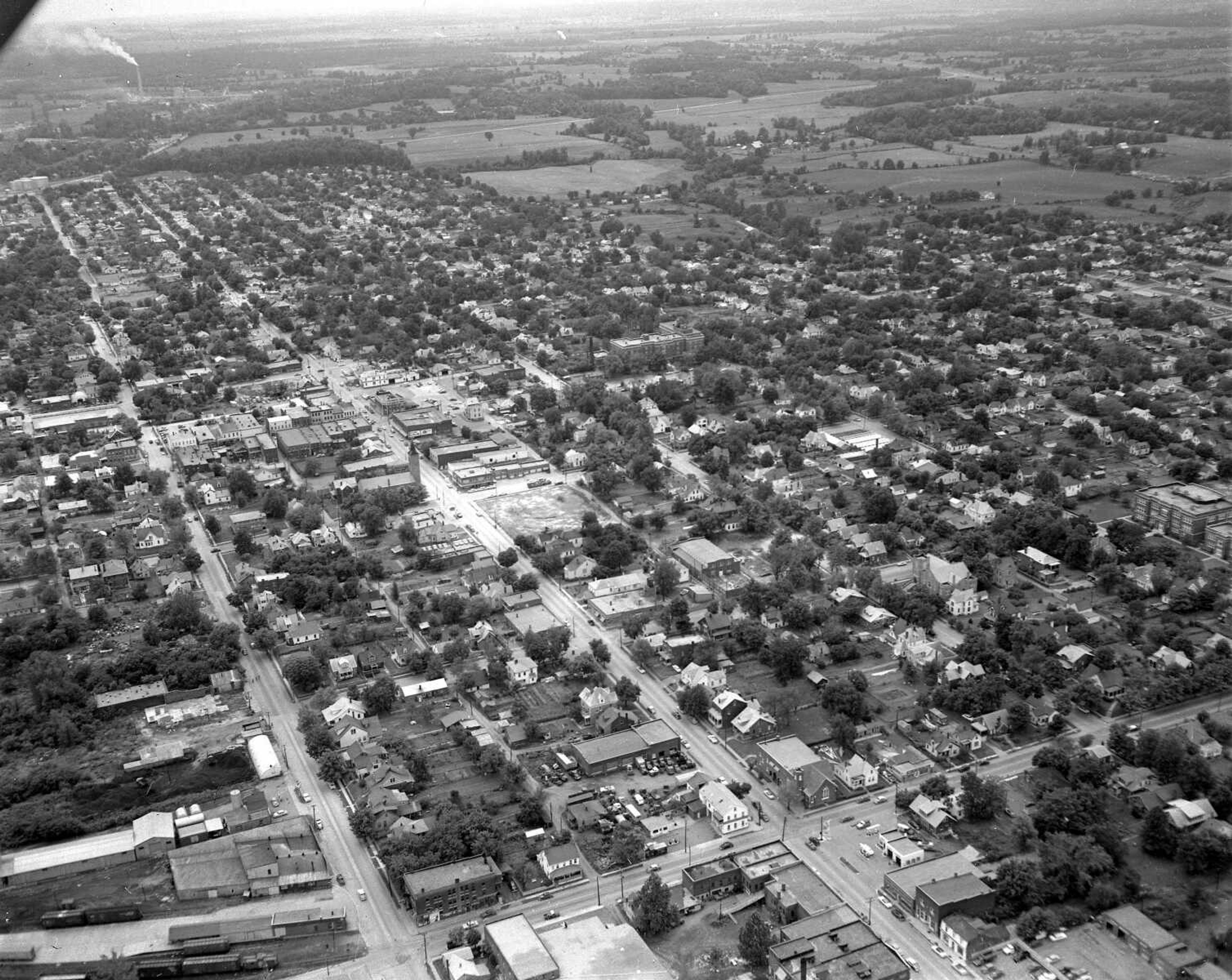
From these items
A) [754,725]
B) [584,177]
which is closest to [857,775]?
[754,725]

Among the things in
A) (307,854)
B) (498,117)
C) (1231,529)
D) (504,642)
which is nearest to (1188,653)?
(1231,529)

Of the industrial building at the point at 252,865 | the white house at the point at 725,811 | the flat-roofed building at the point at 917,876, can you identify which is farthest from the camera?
the white house at the point at 725,811

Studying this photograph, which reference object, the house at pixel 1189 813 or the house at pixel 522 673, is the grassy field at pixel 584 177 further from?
the house at pixel 1189 813

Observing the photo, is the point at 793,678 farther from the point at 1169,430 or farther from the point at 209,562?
the point at 1169,430

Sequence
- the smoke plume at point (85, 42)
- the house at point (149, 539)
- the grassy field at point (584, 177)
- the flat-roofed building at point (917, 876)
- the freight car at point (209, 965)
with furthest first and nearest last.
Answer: the grassy field at point (584, 177)
the house at point (149, 539)
the flat-roofed building at point (917, 876)
the freight car at point (209, 965)
the smoke plume at point (85, 42)

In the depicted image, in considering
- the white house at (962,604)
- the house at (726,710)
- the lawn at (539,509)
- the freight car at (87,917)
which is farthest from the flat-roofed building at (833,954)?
the lawn at (539,509)

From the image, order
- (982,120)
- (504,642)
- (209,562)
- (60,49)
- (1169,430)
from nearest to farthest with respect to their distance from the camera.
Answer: (60,49), (504,642), (209,562), (1169,430), (982,120)

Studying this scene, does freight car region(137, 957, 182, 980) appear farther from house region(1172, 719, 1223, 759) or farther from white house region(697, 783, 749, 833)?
house region(1172, 719, 1223, 759)

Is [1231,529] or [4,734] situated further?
[1231,529]
